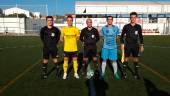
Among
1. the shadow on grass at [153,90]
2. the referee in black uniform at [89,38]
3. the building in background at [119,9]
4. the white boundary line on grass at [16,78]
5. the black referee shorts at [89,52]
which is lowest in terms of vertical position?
the shadow on grass at [153,90]

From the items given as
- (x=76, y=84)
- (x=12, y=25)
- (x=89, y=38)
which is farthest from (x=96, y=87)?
(x=12, y=25)

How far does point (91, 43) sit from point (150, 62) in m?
4.87

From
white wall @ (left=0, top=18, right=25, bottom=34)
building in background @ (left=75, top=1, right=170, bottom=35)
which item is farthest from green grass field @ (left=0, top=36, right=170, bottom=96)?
building in background @ (left=75, top=1, right=170, bottom=35)

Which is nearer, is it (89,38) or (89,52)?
(89,38)

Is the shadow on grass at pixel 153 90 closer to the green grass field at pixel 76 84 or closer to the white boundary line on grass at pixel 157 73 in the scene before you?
the green grass field at pixel 76 84

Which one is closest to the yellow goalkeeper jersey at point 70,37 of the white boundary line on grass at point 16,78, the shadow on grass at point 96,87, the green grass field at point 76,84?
the green grass field at point 76,84

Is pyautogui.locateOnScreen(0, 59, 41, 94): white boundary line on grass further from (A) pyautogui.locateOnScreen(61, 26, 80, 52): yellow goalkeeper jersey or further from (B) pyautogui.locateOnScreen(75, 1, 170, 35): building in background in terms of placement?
(B) pyautogui.locateOnScreen(75, 1, 170, 35): building in background

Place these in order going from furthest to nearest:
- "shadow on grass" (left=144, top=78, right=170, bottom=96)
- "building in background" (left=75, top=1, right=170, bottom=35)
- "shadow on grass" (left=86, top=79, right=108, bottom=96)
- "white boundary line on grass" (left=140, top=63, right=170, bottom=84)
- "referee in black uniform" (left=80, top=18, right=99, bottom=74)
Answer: "building in background" (left=75, top=1, right=170, bottom=35), "referee in black uniform" (left=80, top=18, right=99, bottom=74), "white boundary line on grass" (left=140, top=63, right=170, bottom=84), "shadow on grass" (left=86, top=79, right=108, bottom=96), "shadow on grass" (left=144, top=78, right=170, bottom=96)

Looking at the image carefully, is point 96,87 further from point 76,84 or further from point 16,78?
point 16,78

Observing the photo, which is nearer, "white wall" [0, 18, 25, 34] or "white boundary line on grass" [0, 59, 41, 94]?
"white boundary line on grass" [0, 59, 41, 94]

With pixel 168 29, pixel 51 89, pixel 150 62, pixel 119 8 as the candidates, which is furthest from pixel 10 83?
pixel 119 8

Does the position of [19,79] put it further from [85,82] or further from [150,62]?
[150,62]

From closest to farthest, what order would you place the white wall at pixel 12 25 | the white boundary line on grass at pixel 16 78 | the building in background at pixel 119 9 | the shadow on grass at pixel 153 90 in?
the shadow on grass at pixel 153 90 < the white boundary line on grass at pixel 16 78 < the white wall at pixel 12 25 < the building in background at pixel 119 9

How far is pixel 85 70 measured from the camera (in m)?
11.8
